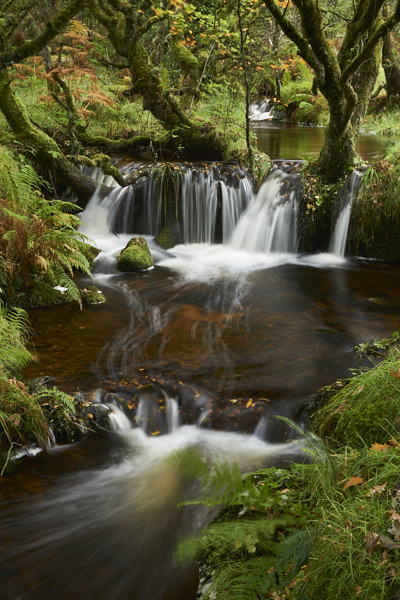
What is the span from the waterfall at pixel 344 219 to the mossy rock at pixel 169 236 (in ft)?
10.3

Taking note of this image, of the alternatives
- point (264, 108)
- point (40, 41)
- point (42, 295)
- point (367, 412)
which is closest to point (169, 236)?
point (42, 295)

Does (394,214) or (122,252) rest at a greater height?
(394,214)

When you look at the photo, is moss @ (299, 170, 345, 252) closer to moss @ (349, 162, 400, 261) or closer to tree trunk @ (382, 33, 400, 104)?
moss @ (349, 162, 400, 261)

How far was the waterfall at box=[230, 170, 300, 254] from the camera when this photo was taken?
933cm

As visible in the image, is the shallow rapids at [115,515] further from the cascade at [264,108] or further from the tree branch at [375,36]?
the cascade at [264,108]

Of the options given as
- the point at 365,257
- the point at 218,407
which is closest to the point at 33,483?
the point at 218,407

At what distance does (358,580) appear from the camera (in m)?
1.94

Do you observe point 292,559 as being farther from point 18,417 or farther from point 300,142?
point 300,142

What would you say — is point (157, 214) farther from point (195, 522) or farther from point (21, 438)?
point (195, 522)

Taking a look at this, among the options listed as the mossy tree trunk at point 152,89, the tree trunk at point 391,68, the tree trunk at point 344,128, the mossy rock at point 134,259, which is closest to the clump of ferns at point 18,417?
the mossy rock at point 134,259

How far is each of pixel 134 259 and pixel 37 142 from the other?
122 inches

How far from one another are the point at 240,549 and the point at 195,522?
0.78 m

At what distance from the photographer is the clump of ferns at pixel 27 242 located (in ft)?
19.8

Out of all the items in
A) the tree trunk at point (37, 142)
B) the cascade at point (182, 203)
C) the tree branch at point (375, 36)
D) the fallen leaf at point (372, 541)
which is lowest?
the fallen leaf at point (372, 541)
